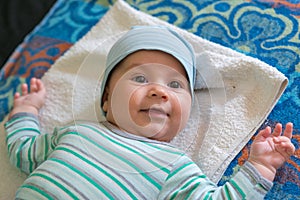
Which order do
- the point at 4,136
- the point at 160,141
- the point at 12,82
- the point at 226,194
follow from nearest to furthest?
the point at 226,194 → the point at 160,141 → the point at 4,136 → the point at 12,82

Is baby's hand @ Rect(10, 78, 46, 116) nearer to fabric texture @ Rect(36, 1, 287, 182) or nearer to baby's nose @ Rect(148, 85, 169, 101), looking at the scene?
fabric texture @ Rect(36, 1, 287, 182)

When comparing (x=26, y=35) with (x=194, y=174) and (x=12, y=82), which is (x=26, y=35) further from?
(x=194, y=174)

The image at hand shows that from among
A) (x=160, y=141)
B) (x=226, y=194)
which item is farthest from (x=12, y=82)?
(x=226, y=194)

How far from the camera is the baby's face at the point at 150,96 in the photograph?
81 cm

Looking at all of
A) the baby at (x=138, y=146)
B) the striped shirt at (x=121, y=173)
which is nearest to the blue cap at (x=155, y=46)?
the baby at (x=138, y=146)

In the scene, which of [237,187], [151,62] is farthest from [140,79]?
[237,187]

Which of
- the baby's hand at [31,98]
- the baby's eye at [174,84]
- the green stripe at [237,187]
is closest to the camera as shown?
the green stripe at [237,187]

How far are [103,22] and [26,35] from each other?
212 mm

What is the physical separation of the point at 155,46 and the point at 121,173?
254mm

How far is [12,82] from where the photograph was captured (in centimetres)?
111

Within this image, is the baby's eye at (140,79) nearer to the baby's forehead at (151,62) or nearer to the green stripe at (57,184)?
the baby's forehead at (151,62)

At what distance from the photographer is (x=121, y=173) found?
2.56ft

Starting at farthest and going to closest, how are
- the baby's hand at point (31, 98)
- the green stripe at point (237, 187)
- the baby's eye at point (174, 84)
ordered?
1. the baby's hand at point (31, 98)
2. the baby's eye at point (174, 84)
3. the green stripe at point (237, 187)

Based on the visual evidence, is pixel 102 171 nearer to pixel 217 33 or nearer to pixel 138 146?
pixel 138 146
